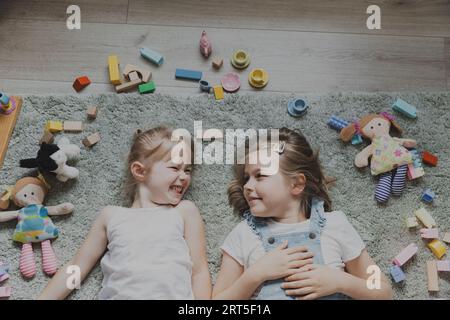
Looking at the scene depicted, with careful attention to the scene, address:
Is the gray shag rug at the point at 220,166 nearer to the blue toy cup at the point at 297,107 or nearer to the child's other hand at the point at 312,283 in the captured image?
the blue toy cup at the point at 297,107

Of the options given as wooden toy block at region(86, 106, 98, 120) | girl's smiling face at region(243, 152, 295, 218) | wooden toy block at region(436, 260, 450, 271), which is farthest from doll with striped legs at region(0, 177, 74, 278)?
wooden toy block at region(436, 260, 450, 271)

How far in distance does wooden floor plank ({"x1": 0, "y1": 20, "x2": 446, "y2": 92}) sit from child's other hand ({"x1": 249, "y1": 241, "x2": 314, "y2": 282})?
1.68 feet

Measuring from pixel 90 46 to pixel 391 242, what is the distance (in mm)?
1018

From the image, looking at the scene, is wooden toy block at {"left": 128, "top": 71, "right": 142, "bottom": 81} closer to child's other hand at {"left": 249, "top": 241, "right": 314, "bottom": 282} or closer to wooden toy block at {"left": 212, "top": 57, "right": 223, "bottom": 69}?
wooden toy block at {"left": 212, "top": 57, "right": 223, "bottom": 69}

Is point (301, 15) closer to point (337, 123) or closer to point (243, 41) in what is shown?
point (243, 41)

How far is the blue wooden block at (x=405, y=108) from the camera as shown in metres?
1.51

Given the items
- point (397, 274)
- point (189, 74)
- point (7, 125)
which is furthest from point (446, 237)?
point (7, 125)

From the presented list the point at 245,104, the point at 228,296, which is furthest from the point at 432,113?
the point at 228,296

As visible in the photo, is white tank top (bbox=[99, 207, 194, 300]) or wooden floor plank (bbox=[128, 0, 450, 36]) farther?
wooden floor plank (bbox=[128, 0, 450, 36])

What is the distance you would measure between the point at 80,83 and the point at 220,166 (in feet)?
1.54

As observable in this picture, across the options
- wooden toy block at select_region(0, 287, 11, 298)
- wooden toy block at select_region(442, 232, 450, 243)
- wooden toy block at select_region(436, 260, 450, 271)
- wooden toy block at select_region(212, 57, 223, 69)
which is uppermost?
wooden toy block at select_region(212, 57, 223, 69)

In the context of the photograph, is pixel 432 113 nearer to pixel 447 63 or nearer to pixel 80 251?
pixel 447 63

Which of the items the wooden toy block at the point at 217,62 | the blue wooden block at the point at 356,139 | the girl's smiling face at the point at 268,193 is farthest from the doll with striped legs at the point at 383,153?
the wooden toy block at the point at 217,62

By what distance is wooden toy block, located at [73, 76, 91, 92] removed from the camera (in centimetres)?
156
